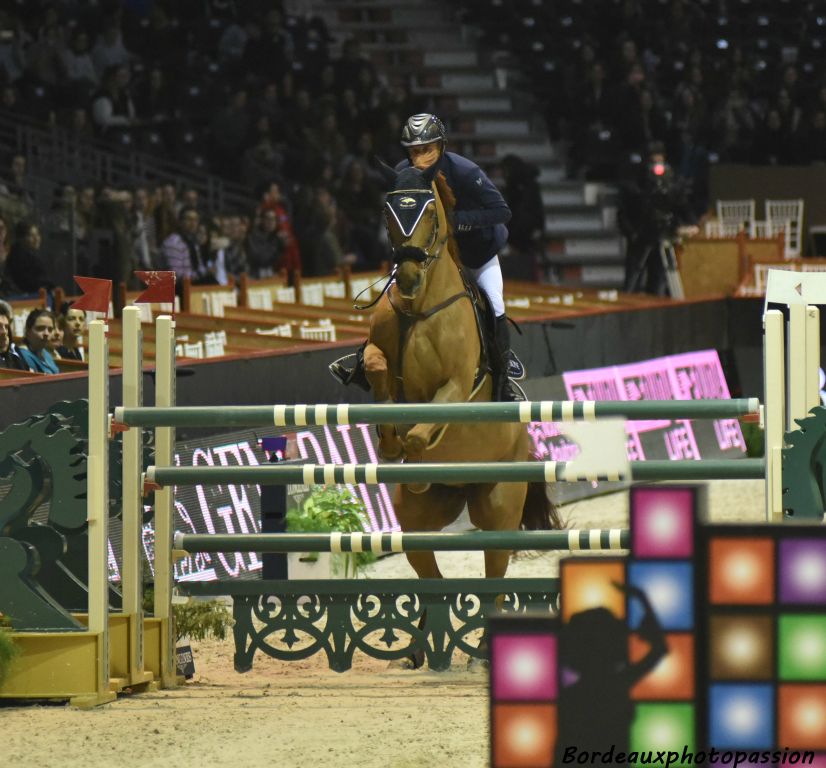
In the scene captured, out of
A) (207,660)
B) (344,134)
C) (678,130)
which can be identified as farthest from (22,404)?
(678,130)

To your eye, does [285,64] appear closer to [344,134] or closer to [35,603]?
[344,134]

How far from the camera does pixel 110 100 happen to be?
19172 millimetres

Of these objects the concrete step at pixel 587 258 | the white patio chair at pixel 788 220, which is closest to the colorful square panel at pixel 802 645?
the white patio chair at pixel 788 220

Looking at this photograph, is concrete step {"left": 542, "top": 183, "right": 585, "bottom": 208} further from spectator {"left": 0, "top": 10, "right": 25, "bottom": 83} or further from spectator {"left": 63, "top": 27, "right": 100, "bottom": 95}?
spectator {"left": 0, "top": 10, "right": 25, "bottom": 83}

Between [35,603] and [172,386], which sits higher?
[172,386]

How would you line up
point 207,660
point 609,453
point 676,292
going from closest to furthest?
point 609,453 → point 207,660 → point 676,292

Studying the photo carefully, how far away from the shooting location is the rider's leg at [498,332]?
→ 7.47 m

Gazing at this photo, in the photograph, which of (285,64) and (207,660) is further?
(285,64)

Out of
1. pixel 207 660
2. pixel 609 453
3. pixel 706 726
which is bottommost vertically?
pixel 207 660

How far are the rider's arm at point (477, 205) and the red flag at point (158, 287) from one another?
139 cm

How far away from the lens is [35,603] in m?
6.16

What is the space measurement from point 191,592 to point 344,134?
15.5 m

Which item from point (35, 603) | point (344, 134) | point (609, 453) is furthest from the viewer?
point (344, 134)

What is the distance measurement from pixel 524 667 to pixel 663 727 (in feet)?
0.91
